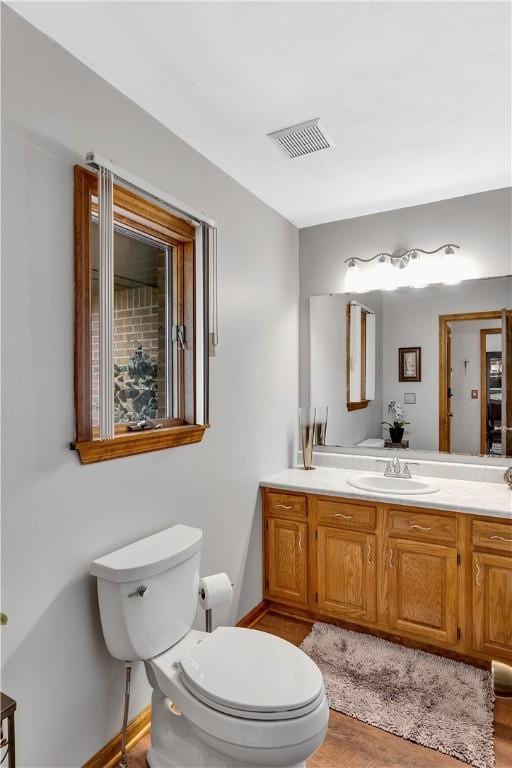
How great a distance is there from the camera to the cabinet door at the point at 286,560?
103 inches

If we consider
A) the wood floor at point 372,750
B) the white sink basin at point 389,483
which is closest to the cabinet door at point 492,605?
the wood floor at point 372,750

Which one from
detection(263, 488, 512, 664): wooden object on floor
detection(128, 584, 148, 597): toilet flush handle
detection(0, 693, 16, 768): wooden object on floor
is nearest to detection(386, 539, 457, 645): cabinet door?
detection(263, 488, 512, 664): wooden object on floor

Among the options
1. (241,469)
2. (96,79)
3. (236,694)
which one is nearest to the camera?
(236,694)

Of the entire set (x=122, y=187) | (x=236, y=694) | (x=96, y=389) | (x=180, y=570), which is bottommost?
(x=236, y=694)

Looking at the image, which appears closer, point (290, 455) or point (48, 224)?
point (48, 224)

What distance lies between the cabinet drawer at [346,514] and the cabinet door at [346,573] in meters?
0.04

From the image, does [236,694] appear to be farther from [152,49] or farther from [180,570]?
[152,49]

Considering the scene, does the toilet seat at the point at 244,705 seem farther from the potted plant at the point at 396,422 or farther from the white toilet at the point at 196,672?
the potted plant at the point at 396,422

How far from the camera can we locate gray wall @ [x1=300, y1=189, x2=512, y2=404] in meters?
2.57

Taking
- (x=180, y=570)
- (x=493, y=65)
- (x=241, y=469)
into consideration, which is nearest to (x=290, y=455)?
(x=241, y=469)

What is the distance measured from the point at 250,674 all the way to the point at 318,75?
81.0 inches

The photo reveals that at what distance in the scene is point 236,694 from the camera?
1347mm

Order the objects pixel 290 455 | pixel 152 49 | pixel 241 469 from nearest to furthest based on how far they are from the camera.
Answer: pixel 152 49 < pixel 241 469 < pixel 290 455

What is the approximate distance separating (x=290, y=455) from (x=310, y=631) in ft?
3.47
